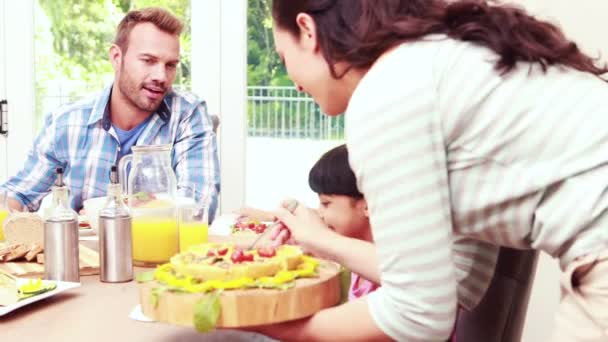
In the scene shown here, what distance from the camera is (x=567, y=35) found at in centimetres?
272

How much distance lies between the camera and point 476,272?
1218mm

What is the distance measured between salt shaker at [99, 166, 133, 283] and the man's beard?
1.35 metres

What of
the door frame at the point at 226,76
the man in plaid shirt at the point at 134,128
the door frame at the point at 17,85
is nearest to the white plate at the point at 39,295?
the man in plaid shirt at the point at 134,128

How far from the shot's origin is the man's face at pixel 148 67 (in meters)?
2.80

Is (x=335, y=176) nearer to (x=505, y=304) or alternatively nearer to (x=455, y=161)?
(x=505, y=304)

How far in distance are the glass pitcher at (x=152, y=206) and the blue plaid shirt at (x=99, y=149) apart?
1.01 metres

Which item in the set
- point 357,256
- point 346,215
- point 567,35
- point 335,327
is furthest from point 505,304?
point 567,35

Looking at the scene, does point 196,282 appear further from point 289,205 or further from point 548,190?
point 548,190

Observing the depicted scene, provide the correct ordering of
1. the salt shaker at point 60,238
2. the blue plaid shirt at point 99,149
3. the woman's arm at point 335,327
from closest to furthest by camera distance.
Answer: the woman's arm at point 335,327
the salt shaker at point 60,238
the blue plaid shirt at point 99,149

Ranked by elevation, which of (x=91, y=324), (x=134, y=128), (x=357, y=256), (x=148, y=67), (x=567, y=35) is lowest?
(x=91, y=324)

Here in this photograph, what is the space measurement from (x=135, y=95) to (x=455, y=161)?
2033mm

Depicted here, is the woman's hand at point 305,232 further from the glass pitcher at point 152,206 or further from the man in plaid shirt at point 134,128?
the man in plaid shirt at point 134,128

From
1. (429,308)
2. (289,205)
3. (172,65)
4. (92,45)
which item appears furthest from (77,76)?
(429,308)

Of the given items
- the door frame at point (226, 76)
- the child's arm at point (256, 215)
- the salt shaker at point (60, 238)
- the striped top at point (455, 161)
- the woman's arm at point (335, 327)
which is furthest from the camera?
the door frame at point (226, 76)
